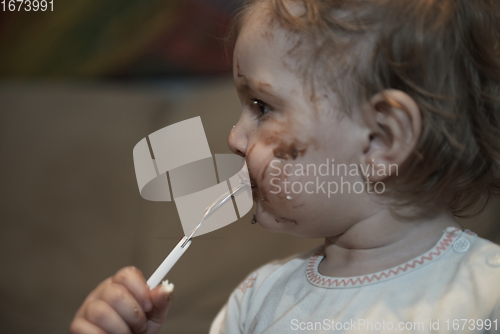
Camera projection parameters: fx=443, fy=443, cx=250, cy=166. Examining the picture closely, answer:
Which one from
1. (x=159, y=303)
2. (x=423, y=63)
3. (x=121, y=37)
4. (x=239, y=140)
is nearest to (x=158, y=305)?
(x=159, y=303)

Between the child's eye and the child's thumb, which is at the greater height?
the child's eye

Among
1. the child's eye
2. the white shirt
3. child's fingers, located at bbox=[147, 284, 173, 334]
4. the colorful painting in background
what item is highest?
the colorful painting in background

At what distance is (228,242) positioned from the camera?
96cm

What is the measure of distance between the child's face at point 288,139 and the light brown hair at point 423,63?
0.07 feet

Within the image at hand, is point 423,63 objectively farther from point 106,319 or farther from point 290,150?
point 106,319

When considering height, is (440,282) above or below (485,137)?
below

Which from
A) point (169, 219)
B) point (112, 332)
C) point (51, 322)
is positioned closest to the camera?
point (112, 332)

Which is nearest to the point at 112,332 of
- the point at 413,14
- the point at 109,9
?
the point at 413,14

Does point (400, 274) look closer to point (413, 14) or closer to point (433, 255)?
point (433, 255)

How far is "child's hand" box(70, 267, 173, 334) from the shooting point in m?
0.44

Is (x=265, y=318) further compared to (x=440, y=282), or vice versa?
(x=265, y=318)

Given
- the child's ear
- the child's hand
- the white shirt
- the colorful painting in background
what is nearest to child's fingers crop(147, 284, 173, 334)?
the child's hand

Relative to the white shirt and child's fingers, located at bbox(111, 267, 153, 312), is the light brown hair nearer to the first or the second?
the white shirt

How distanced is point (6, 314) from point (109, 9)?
0.72 metres
